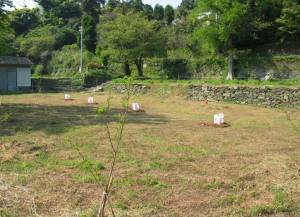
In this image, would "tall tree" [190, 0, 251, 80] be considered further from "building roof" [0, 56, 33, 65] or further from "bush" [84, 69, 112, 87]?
"building roof" [0, 56, 33, 65]

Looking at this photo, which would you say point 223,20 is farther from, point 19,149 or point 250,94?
point 19,149

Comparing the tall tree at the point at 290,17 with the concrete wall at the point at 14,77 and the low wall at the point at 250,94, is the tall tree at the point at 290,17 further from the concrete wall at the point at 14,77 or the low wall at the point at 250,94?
the concrete wall at the point at 14,77

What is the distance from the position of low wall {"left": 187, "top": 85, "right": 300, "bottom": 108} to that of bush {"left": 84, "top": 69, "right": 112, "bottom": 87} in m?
11.8

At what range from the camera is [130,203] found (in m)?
3.26

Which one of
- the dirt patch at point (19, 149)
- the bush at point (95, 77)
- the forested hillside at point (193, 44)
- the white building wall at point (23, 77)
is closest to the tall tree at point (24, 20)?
the forested hillside at point (193, 44)

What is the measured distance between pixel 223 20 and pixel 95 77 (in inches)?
525

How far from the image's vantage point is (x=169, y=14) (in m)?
39.5

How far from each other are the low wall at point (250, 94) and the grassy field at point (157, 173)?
6.43 metres

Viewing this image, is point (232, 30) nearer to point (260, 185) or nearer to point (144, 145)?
point (144, 145)

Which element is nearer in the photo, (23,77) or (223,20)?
(223,20)

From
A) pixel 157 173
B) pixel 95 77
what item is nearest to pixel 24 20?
pixel 95 77

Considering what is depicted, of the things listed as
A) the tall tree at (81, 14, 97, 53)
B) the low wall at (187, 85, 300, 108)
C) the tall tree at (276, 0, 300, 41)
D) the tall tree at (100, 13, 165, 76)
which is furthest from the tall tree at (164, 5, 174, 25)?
the low wall at (187, 85, 300, 108)

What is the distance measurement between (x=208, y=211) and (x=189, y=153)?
2.32 meters

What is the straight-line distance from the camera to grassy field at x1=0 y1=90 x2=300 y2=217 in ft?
10.4
